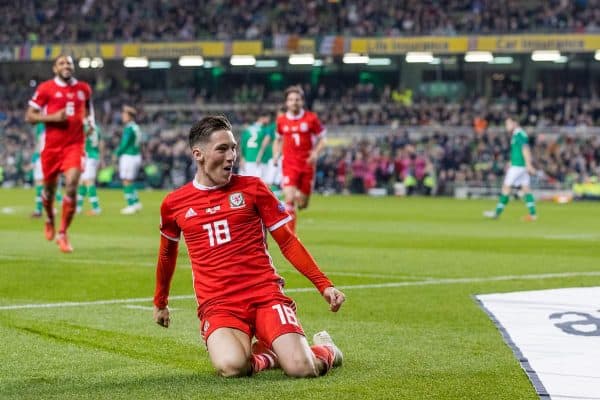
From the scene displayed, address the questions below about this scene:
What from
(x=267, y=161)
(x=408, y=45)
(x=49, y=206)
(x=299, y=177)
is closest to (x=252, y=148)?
(x=267, y=161)

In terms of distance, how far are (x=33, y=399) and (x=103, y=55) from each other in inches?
2084

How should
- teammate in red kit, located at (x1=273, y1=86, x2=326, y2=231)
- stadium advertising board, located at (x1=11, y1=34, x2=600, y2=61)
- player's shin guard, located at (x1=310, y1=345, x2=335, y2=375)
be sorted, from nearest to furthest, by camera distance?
player's shin guard, located at (x1=310, y1=345, x2=335, y2=375) < teammate in red kit, located at (x1=273, y1=86, x2=326, y2=231) < stadium advertising board, located at (x1=11, y1=34, x2=600, y2=61)

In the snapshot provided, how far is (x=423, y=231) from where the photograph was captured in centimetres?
2361

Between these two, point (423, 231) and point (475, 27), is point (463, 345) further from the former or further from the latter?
point (475, 27)

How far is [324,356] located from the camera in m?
7.72

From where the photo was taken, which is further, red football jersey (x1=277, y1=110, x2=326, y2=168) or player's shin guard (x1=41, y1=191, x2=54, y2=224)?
red football jersey (x1=277, y1=110, x2=326, y2=168)

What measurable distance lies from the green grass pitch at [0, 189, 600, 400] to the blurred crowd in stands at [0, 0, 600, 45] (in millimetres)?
29939

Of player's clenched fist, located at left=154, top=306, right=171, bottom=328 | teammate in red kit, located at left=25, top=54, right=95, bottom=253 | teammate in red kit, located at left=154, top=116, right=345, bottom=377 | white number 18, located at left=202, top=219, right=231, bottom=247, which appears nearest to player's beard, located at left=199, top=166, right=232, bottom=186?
teammate in red kit, located at left=154, top=116, right=345, bottom=377

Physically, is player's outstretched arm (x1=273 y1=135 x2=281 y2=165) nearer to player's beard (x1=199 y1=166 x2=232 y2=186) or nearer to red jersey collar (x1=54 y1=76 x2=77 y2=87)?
red jersey collar (x1=54 y1=76 x2=77 y2=87)

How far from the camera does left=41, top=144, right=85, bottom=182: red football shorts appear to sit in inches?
651

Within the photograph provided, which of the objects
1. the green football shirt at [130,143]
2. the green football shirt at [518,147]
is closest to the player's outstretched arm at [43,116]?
the green football shirt at [130,143]

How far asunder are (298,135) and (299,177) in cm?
70

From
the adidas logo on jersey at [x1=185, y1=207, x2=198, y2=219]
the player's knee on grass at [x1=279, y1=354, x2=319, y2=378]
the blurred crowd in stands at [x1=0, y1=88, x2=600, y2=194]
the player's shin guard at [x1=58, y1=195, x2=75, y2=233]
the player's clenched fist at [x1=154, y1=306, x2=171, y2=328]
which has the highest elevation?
the adidas logo on jersey at [x1=185, y1=207, x2=198, y2=219]

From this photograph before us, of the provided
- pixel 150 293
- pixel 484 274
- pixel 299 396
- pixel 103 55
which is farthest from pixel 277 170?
pixel 103 55
